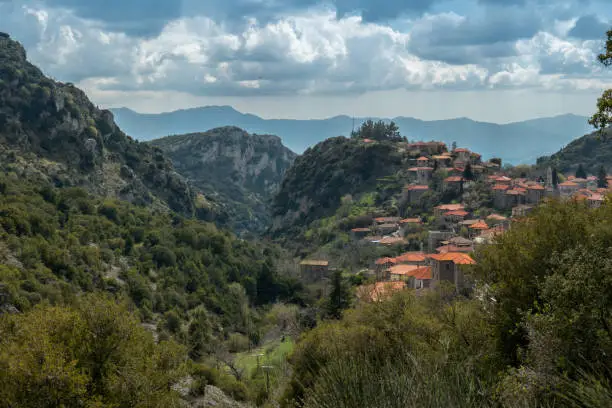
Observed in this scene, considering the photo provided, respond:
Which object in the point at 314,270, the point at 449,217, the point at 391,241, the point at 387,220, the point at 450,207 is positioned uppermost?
the point at 450,207

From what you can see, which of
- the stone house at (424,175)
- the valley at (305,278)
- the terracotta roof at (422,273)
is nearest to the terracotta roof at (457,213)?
the valley at (305,278)

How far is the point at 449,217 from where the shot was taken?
78.9m

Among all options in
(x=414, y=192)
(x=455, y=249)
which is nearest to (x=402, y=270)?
(x=455, y=249)

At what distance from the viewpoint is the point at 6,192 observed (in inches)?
2504

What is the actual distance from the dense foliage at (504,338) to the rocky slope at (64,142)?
232 feet

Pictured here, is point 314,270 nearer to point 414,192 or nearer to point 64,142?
point 414,192

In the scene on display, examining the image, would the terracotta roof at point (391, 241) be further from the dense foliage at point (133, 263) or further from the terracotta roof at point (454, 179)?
the terracotta roof at point (454, 179)

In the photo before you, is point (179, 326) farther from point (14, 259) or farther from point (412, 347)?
point (412, 347)

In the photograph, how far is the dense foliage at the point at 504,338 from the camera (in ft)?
29.3

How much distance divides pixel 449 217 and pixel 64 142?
64.5 meters

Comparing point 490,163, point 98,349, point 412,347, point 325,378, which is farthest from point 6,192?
point 490,163

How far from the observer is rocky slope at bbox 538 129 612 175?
415ft

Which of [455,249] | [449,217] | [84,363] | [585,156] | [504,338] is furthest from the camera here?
[585,156]

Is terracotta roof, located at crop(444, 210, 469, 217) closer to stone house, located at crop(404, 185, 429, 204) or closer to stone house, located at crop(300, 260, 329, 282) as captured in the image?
stone house, located at crop(404, 185, 429, 204)
